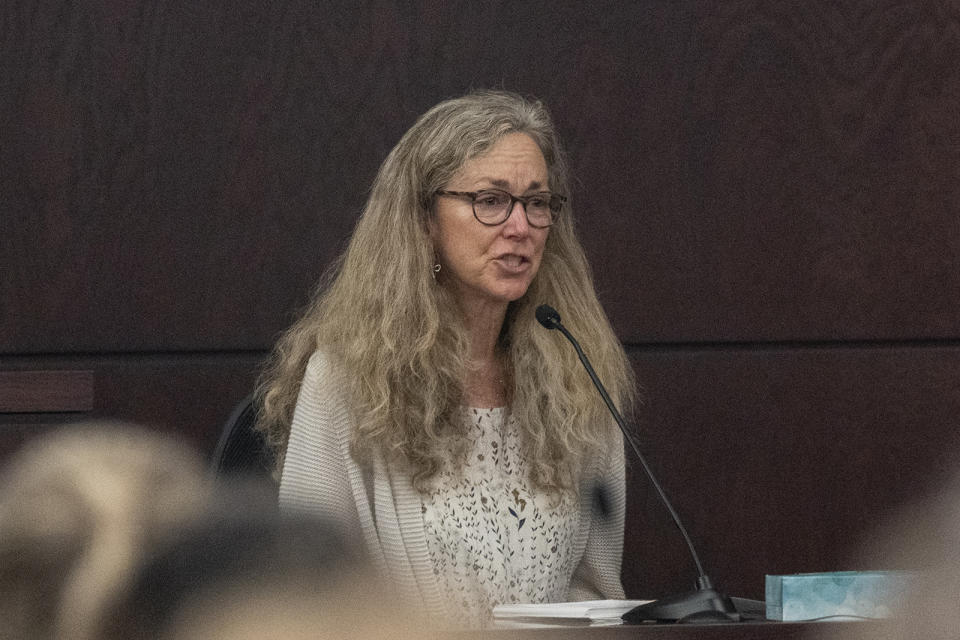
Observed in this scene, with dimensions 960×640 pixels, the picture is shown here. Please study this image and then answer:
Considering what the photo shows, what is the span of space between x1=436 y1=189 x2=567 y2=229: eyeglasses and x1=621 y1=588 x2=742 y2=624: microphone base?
74 cm

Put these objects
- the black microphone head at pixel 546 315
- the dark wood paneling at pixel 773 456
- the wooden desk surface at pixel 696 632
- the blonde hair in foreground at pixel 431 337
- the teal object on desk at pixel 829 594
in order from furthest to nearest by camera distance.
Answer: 1. the dark wood paneling at pixel 773 456
2. the blonde hair in foreground at pixel 431 337
3. the black microphone head at pixel 546 315
4. the teal object on desk at pixel 829 594
5. the wooden desk surface at pixel 696 632

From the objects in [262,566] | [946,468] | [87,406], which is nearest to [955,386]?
[946,468]

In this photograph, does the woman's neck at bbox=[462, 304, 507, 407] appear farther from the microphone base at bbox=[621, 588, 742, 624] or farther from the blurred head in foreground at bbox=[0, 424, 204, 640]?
the blurred head in foreground at bbox=[0, 424, 204, 640]

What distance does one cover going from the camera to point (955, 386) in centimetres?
244

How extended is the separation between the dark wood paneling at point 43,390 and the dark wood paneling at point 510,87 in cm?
5

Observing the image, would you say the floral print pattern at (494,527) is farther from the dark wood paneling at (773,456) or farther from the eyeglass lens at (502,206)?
the dark wood paneling at (773,456)

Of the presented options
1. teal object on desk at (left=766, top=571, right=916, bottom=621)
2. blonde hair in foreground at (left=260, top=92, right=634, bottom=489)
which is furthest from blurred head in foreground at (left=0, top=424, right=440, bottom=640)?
blonde hair in foreground at (left=260, top=92, right=634, bottom=489)

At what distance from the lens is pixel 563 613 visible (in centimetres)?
121

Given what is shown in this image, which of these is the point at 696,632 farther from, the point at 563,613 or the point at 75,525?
the point at 75,525

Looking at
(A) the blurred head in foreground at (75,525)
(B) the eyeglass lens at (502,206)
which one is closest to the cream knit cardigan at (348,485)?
(B) the eyeglass lens at (502,206)

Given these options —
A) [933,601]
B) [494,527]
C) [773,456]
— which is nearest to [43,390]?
[494,527]

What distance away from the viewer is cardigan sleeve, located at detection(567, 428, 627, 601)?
1.88 metres

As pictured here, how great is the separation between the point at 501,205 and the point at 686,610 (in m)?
0.78

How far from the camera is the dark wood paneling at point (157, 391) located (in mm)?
2270
